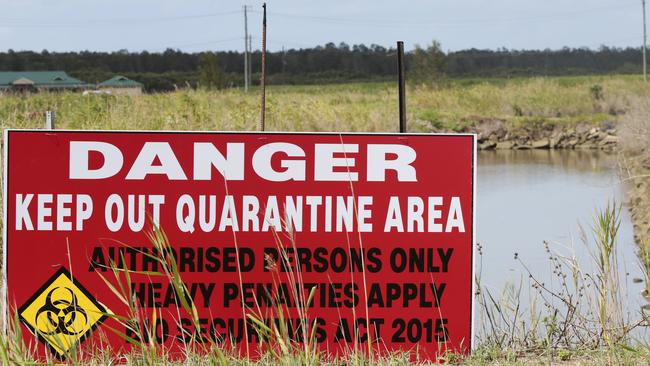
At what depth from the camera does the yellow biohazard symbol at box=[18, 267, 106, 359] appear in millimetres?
4918

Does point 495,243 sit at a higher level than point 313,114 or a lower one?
lower

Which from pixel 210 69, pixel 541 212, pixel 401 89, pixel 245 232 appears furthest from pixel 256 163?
pixel 210 69

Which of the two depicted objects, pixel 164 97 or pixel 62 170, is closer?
pixel 62 170

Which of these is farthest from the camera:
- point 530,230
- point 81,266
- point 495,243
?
point 530,230

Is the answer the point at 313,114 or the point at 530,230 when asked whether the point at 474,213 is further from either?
the point at 313,114

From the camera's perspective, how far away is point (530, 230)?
18.7m

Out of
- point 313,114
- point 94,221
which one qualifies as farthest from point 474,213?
point 313,114

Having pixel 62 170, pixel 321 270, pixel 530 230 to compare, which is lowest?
pixel 530 230

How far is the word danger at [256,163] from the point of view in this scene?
4977 mm

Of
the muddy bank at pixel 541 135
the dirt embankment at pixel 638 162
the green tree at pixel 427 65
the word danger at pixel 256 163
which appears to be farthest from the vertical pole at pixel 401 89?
the green tree at pixel 427 65

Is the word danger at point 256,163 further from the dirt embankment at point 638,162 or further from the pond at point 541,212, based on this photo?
the dirt embankment at point 638,162

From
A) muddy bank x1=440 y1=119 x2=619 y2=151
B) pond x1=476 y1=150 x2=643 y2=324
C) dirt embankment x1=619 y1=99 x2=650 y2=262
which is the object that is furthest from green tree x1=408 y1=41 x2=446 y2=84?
dirt embankment x1=619 y1=99 x2=650 y2=262

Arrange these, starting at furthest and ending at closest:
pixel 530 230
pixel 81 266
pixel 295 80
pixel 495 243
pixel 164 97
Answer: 1. pixel 295 80
2. pixel 164 97
3. pixel 530 230
4. pixel 495 243
5. pixel 81 266

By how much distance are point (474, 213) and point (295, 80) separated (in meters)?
95.9
